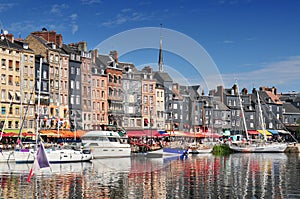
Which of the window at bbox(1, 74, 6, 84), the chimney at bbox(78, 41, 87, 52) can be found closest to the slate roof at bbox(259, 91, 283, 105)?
the chimney at bbox(78, 41, 87, 52)

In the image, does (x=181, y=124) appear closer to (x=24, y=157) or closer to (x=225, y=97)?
(x=225, y=97)

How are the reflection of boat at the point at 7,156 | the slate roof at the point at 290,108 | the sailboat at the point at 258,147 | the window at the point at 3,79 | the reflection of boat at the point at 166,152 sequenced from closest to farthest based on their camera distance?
the reflection of boat at the point at 7,156, the reflection of boat at the point at 166,152, the window at the point at 3,79, the sailboat at the point at 258,147, the slate roof at the point at 290,108

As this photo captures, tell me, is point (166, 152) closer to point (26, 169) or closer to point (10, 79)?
point (10, 79)

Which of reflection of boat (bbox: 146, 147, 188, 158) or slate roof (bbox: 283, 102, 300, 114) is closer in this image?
reflection of boat (bbox: 146, 147, 188, 158)

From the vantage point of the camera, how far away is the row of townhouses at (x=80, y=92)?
8475 cm

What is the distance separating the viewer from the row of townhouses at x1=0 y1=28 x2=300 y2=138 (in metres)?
84.8

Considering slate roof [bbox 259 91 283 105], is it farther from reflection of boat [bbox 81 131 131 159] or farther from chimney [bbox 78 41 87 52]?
reflection of boat [bbox 81 131 131 159]

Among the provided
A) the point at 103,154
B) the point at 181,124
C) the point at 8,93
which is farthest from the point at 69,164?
the point at 181,124

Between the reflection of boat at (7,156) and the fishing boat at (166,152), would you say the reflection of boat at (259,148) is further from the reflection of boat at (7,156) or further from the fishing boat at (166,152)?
the reflection of boat at (7,156)

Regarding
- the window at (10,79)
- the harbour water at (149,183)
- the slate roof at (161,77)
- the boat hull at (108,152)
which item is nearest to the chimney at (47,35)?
the window at (10,79)

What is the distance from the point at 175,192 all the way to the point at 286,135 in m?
116

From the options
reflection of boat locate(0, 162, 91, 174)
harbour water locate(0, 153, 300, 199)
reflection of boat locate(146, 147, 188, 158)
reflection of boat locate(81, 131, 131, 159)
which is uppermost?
reflection of boat locate(81, 131, 131, 159)

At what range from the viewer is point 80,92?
322 feet

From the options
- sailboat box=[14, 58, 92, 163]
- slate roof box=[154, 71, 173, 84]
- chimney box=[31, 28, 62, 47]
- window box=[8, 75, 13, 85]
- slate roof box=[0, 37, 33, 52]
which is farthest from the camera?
slate roof box=[154, 71, 173, 84]
